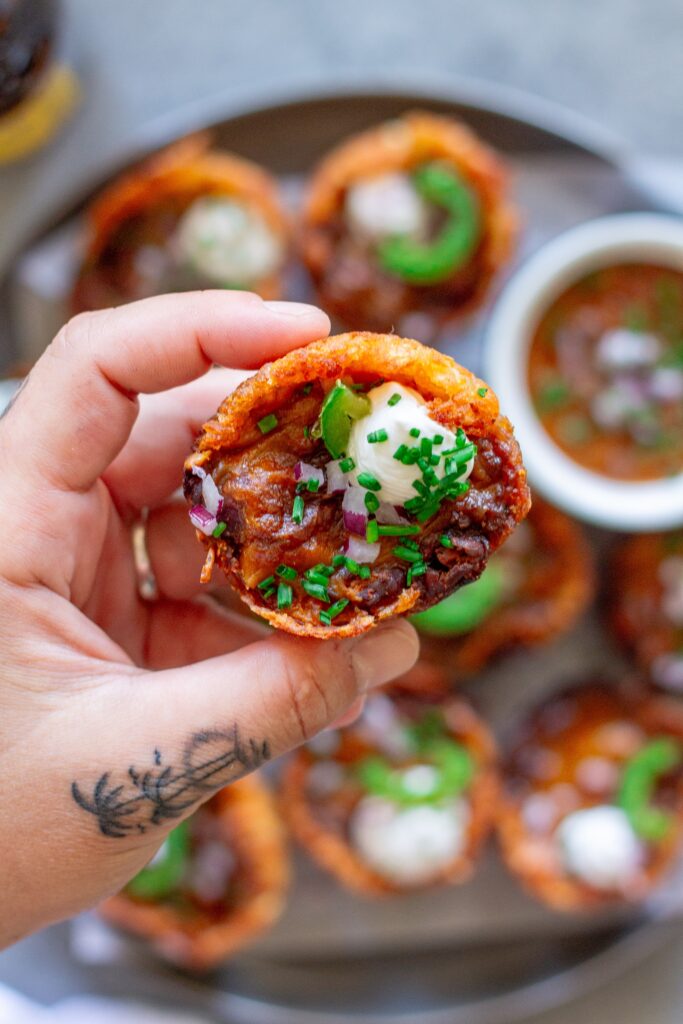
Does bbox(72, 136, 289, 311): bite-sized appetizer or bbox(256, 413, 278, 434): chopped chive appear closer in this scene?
bbox(256, 413, 278, 434): chopped chive

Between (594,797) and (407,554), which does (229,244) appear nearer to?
(407,554)

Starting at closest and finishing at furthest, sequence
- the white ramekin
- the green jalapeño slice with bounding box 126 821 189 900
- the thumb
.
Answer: the thumb → the white ramekin → the green jalapeño slice with bounding box 126 821 189 900

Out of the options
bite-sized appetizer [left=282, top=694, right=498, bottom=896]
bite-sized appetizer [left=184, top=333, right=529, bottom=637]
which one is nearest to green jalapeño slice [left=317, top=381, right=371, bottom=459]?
bite-sized appetizer [left=184, top=333, right=529, bottom=637]

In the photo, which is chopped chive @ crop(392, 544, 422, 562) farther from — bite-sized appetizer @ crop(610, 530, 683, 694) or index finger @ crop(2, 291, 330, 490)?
bite-sized appetizer @ crop(610, 530, 683, 694)

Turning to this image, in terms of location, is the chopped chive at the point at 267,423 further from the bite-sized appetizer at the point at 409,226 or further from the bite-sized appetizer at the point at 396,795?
the bite-sized appetizer at the point at 396,795

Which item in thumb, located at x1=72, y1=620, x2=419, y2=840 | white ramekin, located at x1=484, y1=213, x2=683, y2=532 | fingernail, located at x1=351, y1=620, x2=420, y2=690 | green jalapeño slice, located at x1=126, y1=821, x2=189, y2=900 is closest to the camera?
thumb, located at x1=72, y1=620, x2=419, y2=840

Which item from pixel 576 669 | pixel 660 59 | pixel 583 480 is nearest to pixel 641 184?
pixel 660 59
